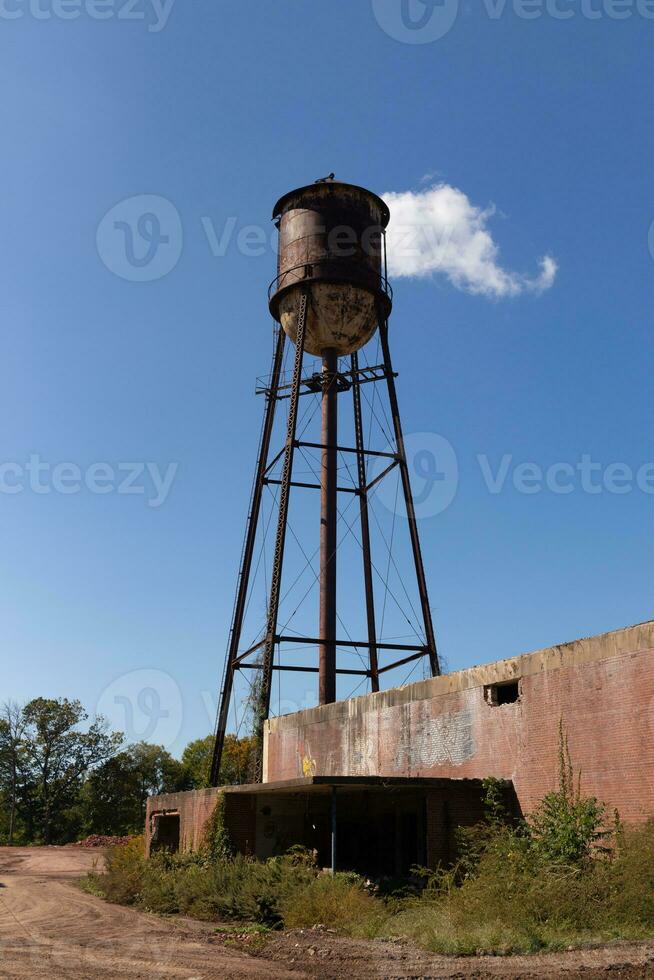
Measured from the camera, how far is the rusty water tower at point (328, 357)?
25766 mm

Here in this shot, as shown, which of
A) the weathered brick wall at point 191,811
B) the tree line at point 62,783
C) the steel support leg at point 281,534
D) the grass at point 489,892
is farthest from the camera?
the tree line at point 62,783

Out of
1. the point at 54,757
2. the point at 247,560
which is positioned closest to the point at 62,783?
the point at 54,757

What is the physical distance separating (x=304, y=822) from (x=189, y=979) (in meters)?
10.6

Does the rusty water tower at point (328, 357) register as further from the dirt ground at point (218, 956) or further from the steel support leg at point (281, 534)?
the dirt ground at point (218, 956)

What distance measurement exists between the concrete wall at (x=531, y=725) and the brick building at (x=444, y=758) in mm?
22

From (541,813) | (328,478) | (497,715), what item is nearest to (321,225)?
(328,478)

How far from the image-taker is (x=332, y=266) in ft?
88.9

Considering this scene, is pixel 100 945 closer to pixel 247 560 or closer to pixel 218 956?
pixel 218 956

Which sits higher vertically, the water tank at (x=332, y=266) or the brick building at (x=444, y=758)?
the water tank at (x=332, y=266)

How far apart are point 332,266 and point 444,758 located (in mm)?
14579

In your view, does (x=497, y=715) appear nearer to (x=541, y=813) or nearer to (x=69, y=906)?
(x=541, y=813)

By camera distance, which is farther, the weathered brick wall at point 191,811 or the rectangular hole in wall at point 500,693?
the weathered brick wall at point 191,811

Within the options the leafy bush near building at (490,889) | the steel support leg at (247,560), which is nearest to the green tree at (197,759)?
the steel support leg at (247,560)

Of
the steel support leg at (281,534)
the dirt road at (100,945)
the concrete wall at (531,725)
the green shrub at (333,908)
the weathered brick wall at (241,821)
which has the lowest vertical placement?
the dirt road at (100,945)
